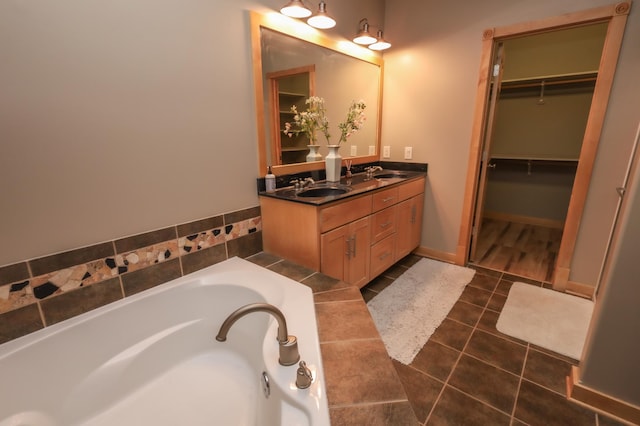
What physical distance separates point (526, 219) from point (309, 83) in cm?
369

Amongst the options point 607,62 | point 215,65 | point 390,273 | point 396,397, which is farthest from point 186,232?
point 607,62

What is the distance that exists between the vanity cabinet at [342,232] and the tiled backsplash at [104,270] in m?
0.27

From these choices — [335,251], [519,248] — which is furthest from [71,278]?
[519,248]

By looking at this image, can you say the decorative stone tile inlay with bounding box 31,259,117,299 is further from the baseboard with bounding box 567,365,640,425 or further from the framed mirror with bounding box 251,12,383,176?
the baseboard with bounding box 567,365,640,425

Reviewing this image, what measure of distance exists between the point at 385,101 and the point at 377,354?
2.71 meters

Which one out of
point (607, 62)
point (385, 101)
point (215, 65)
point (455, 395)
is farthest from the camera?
point (385, 101)

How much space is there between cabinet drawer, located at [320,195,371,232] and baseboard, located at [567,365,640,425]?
4.79 feet

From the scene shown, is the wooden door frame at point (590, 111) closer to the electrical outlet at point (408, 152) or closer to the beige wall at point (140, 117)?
the beige wall at point (140, 117)

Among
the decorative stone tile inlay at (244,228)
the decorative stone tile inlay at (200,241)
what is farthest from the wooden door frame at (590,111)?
the decorative stone tile inlay at (200,241)

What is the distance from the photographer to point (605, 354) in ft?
4.42

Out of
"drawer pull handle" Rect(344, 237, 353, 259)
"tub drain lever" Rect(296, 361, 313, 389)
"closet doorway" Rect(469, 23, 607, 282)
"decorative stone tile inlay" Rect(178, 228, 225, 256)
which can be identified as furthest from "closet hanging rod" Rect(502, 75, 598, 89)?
"tub drain lever" Rect(296, 361, 313, 389)

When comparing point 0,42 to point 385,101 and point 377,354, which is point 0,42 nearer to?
point 377,354

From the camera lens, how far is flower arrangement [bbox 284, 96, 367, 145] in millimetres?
2260

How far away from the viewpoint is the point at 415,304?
2.27m
